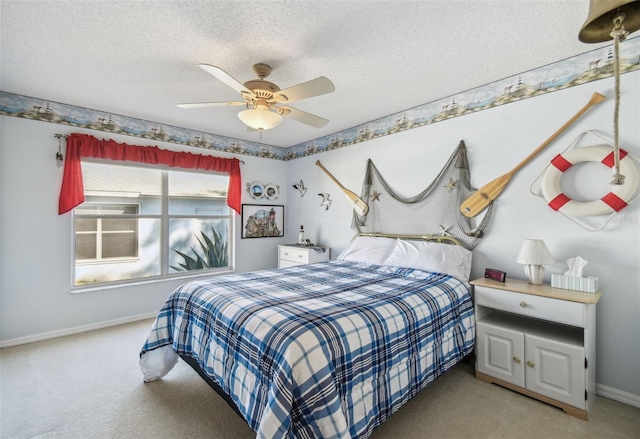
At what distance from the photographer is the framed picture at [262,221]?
4730 mm

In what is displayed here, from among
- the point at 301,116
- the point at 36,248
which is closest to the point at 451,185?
the point at 301,116

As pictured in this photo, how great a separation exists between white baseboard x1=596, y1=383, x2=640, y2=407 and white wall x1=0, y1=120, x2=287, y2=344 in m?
4.75

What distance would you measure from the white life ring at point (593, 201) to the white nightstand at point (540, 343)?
622 millimetres

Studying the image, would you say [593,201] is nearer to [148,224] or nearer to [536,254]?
[536,254]

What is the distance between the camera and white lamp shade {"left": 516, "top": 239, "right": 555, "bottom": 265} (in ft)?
7.34

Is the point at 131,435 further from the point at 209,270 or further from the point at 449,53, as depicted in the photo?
the point at 449,53

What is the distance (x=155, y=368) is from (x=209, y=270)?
7.01ft

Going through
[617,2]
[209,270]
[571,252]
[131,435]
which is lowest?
[131,435]

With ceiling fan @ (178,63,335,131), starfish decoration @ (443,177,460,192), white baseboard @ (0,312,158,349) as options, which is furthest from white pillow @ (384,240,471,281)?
white baseboard @ (0,312,158,349)

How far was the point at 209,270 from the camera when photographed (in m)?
4.39

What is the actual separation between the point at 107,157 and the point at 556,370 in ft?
15.5

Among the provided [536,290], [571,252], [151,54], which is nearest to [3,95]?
[151,54]

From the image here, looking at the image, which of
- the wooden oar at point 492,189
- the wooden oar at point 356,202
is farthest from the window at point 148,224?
the wooden oar at point 492,189

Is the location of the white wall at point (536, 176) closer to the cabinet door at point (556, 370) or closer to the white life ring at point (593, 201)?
the white life ring at point (593, 201)
